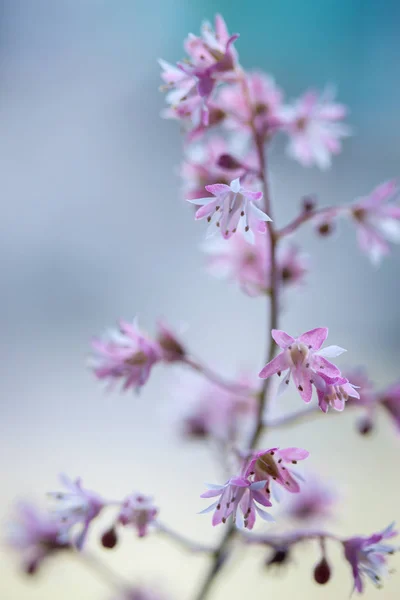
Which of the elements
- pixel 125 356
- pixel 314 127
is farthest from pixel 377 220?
pixel 125 356

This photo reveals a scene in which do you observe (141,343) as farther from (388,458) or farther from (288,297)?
(388,458)

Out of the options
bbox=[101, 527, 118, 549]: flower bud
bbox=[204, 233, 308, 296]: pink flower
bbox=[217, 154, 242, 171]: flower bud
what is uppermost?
bbox=[217, 154, 242, 171]: flower bud

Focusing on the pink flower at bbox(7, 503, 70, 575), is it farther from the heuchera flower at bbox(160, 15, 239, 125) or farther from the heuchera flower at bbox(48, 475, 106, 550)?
Result: the heuchera flower at bbox(160, 15, 239, 125)

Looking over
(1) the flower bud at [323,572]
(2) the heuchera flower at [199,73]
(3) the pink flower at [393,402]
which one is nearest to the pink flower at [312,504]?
(3) the pink flower at [393,402]

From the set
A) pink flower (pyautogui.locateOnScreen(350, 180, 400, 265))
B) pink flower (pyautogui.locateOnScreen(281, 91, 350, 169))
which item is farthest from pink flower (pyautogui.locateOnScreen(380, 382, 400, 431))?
pink flower (pyautogui.locateOnScreen(281, 91, 350, 169))

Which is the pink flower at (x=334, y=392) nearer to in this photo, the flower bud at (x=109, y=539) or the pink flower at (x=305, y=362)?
the pink flower at (x=305, y=362)

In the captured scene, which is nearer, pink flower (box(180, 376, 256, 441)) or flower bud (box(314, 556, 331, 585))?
flower bud (box(314, 556, 331, 585))
